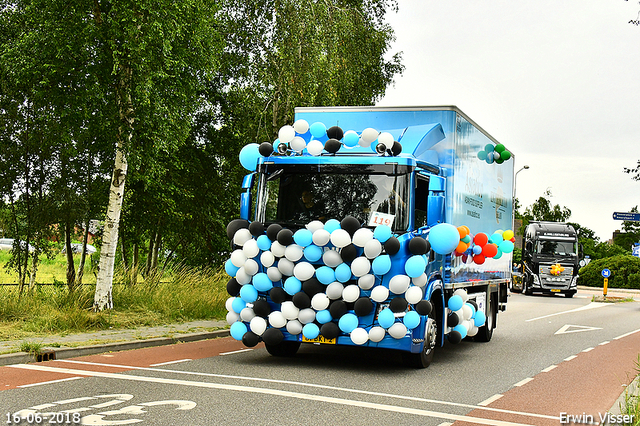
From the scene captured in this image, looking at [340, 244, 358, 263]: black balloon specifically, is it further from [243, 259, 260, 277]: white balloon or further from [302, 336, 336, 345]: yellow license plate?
[243, 259, 260, 277]: white balloon

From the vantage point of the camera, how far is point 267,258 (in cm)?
954

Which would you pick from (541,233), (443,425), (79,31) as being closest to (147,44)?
(79,31)

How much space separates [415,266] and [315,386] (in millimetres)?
1997

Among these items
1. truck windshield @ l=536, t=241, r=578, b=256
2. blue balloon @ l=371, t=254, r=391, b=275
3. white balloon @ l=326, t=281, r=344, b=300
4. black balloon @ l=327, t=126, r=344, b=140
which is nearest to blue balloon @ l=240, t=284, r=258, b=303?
white balloon @ l=326, t=281, r=344, b=300

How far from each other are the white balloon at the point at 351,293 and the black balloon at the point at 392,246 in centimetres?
65

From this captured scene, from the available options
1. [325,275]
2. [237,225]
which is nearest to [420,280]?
[325,275]

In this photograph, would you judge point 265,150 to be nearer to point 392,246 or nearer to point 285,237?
point 285,237

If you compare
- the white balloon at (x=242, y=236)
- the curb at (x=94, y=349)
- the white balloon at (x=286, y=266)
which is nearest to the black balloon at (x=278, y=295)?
the white balloon at (x=286, y=266)

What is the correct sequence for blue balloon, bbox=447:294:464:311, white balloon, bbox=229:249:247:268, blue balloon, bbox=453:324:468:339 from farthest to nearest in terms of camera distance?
1. blue balloon, bbox=453:324:468:339
2. blue balloon, bbox=447:294:464:311
3. white balloon, bbox=229:249:247:268

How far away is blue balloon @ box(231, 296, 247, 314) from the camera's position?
9.99 metres

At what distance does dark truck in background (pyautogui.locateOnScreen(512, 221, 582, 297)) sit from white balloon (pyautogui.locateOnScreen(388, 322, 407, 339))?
32.6 m

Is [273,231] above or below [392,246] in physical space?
above

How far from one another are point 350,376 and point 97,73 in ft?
27.9

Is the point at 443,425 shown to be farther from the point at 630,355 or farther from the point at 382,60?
the point at 382,60
